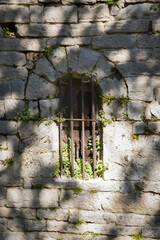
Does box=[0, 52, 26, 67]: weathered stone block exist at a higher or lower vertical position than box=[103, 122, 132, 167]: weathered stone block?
higher

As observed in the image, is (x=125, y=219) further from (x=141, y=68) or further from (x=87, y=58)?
(x=87, y=58)

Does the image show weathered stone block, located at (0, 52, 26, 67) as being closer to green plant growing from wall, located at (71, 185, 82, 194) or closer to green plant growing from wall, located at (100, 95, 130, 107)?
green plant growing from wall, located at (100, 95, 130, 107)

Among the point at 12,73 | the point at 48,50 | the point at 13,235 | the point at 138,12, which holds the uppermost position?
the point at 138,12

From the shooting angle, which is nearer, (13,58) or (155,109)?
(155,109)

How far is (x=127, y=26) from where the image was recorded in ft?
8.18

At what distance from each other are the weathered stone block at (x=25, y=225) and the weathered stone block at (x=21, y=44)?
6.96 feet

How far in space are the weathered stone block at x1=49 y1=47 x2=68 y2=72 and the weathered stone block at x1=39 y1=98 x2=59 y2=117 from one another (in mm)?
396

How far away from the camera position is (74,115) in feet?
9.07

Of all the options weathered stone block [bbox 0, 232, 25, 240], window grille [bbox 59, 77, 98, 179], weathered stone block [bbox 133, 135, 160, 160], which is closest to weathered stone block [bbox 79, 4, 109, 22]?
window grille [bbox 59, 77, 98, 179]

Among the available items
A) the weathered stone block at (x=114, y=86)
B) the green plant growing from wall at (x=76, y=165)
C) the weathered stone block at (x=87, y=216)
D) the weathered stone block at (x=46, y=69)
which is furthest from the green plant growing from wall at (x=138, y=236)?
the weathered stone block at (x=46, y=69)

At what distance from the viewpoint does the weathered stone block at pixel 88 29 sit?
252 centimetres

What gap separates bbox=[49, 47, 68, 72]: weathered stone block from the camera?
2566 millimetres

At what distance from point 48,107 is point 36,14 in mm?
1146

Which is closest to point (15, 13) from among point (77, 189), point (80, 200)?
point (77, 189)
